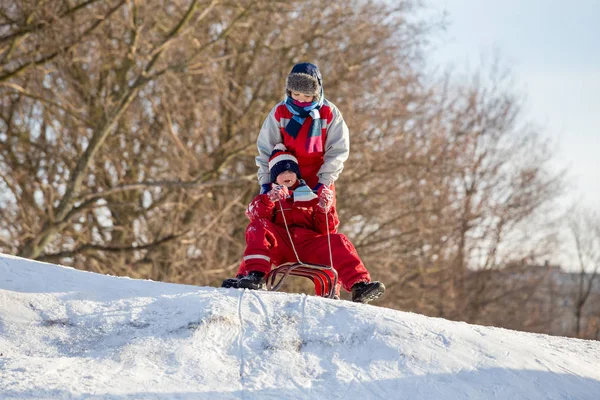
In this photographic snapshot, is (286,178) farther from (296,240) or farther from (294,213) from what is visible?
(296,240)

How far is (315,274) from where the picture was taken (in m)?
4.77

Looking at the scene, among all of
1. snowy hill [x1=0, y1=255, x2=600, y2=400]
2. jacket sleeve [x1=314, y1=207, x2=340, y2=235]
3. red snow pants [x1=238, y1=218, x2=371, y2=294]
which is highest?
jacket sleeve [x1=314, y1=207, x2=340, y2=235]

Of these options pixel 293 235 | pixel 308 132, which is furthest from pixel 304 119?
pixel 293 235

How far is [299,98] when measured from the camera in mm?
4789

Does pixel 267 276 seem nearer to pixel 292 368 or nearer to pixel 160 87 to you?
pixel 292 368

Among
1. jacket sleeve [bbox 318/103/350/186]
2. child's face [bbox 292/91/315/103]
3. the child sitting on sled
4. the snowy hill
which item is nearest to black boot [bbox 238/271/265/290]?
the child sitting on sled

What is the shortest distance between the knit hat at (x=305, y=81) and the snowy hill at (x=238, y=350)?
1402 mm

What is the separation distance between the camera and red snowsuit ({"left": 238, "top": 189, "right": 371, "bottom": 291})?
4.70 metres

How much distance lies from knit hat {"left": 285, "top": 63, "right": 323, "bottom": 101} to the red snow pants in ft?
2.95

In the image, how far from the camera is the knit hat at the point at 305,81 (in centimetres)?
470

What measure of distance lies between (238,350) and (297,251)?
140 centimetres

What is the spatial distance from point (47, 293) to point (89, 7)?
7711 millimetres

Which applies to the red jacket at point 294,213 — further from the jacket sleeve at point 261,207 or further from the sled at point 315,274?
the sled at point 315,274

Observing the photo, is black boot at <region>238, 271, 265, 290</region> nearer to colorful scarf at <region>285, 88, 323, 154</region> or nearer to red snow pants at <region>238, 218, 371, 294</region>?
red snow pants at <region>238, 218, 371, 294</region>
